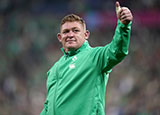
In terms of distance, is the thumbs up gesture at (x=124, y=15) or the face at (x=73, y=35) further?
the face at (x=73, y=35)

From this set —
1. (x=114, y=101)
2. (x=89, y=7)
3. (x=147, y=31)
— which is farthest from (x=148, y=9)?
(x=114, y=101)

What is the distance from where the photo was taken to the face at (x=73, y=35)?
3.48m

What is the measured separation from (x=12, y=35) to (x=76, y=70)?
9.34m

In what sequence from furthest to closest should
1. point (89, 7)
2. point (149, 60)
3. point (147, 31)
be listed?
point (89, 7) < point (147, 31) < point (149, 60)

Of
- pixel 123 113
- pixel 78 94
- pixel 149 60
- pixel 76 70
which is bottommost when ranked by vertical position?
pixel 78 94

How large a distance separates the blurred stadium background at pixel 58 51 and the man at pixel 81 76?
564 centimetres

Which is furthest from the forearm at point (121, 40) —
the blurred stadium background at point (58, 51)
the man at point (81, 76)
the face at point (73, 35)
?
the blurred stadium background at point (58, 51)

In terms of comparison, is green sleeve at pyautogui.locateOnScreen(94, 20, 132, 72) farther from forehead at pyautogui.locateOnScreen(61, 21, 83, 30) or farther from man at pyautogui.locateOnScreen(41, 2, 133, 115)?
forehead at pyautogui.locateOnScreen(61, 21, 83, 30)

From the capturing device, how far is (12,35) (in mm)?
12406

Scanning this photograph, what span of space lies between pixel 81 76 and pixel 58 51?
8.65m

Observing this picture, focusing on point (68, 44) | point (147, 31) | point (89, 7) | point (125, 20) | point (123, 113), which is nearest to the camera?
point (125, 20)

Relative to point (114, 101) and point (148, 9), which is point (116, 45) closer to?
point (114, 101)

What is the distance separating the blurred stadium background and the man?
5.64m

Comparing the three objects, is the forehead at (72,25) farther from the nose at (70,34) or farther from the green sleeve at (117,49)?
the green sleeve at (117,49)
